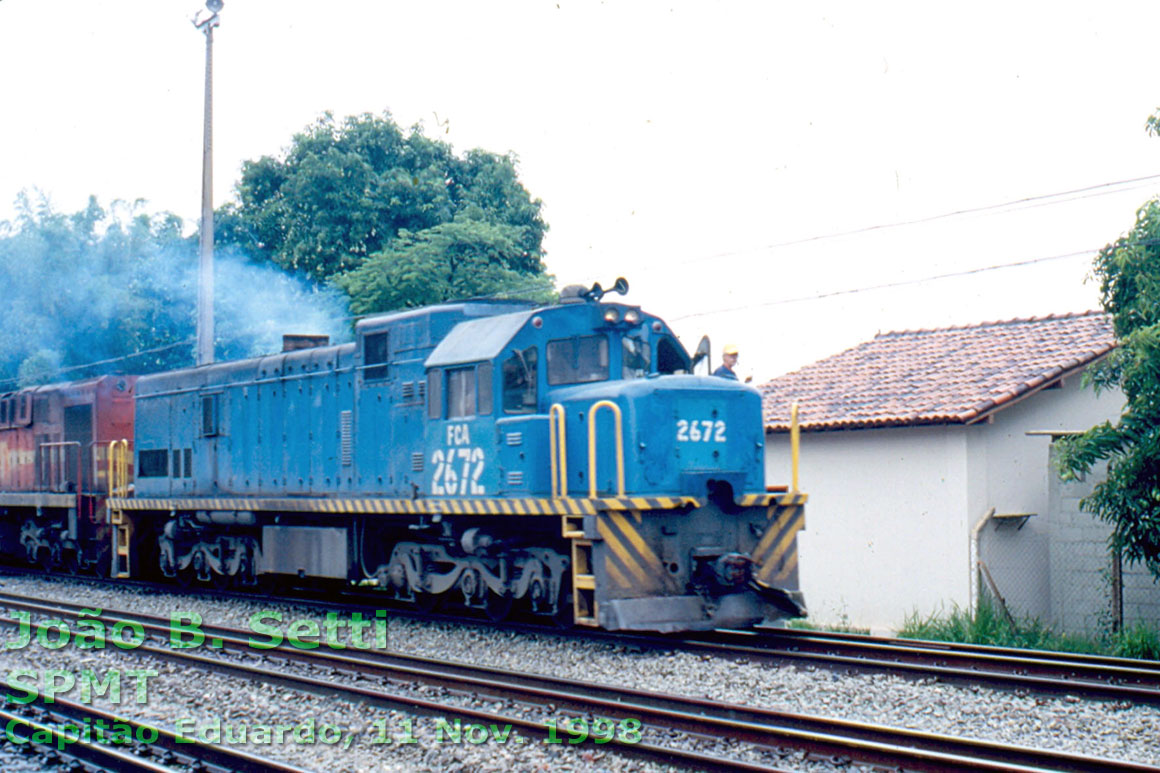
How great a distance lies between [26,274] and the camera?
1732 inches

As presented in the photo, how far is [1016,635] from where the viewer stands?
11938 mm

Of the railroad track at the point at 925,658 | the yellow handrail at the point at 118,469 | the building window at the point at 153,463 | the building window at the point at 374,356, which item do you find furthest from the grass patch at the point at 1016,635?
the yellow handrail at the point at 118,469

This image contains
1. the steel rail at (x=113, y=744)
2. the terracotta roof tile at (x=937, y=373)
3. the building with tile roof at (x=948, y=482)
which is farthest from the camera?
the terracotta roof tile at (x=937, y=373)

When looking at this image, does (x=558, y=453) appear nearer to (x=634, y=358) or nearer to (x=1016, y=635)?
(x=634, y=358)

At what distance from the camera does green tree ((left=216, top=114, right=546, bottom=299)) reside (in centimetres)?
3334

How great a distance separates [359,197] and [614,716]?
2810cm

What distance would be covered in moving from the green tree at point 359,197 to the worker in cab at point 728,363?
19686mm

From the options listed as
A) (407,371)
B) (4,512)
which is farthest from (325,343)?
(4,512)

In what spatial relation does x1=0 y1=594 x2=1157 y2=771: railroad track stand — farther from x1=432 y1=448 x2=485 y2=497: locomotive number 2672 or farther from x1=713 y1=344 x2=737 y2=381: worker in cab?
x1=713 y1=344 x2=737 y2=381: worker in cab

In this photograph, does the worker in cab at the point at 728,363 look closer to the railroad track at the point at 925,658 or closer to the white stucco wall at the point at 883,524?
the railroad track at the point at 925,658

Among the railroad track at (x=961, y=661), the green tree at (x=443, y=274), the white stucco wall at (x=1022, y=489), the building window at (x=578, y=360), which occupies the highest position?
the green tree at (x=443, y=274)

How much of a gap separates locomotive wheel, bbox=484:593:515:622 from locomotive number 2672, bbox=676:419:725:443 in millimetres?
2489

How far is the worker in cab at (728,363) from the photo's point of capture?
11.7 metres

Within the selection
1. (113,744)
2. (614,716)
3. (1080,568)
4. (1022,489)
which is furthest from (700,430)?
(113,744)
